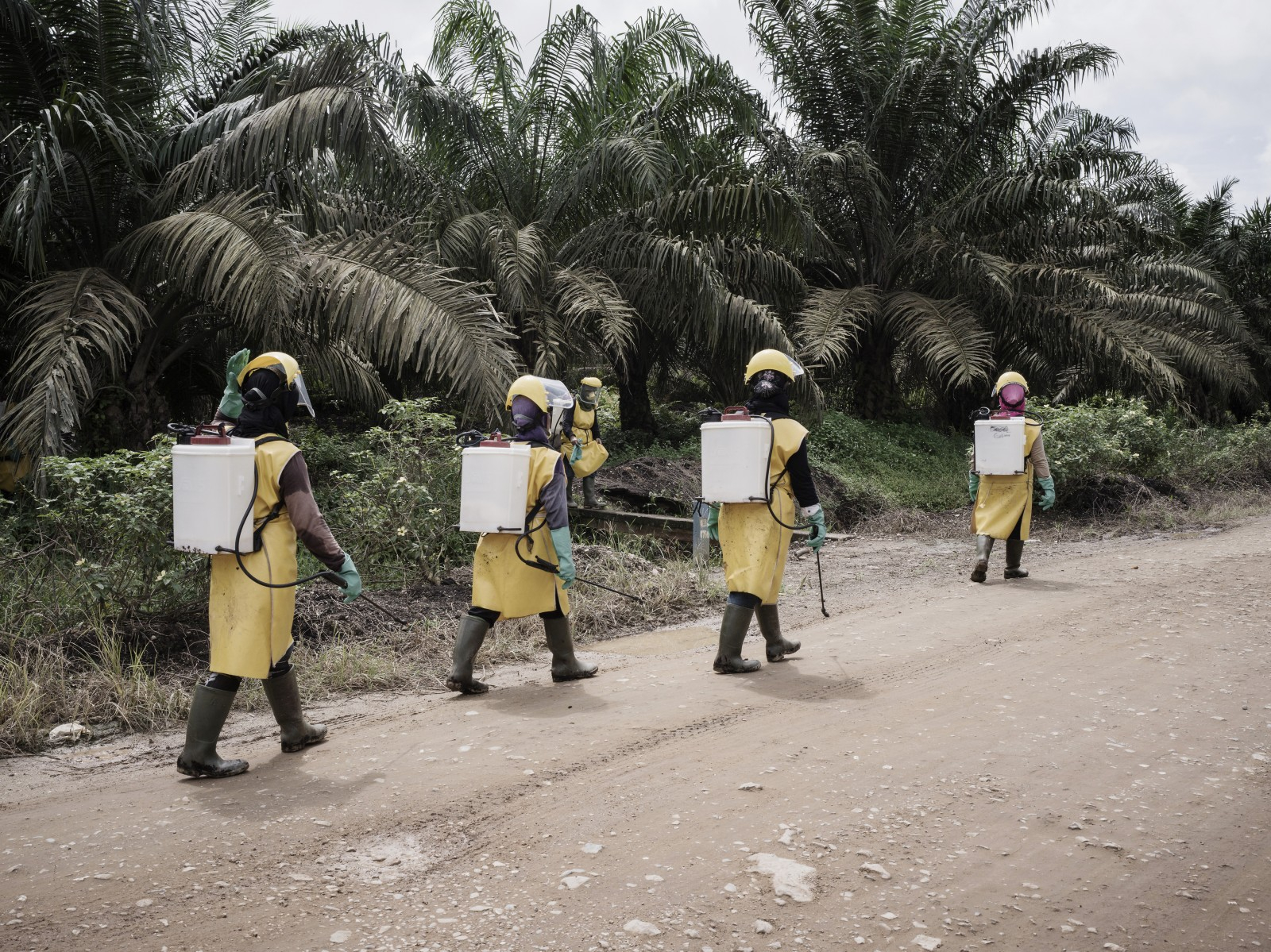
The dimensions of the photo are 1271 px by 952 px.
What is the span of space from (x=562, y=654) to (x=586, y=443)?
5553 mm

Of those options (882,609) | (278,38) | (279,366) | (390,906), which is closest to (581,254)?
(278,38)

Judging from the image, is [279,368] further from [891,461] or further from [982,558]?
[891,461]

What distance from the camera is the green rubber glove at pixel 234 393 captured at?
4.78 metres

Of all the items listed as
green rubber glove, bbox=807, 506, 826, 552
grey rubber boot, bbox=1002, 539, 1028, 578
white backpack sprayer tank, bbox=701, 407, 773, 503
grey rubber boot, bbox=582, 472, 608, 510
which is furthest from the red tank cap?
grey rubber boot, bbox=582, 472, 608, 510

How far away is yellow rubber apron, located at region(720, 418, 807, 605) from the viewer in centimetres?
607

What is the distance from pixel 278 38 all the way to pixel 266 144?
10.4 ft

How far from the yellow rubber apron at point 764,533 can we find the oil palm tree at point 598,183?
5.96 m

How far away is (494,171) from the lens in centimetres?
1319

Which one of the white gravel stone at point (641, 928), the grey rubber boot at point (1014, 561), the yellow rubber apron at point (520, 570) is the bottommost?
the white gravel stone at point (641, 928)

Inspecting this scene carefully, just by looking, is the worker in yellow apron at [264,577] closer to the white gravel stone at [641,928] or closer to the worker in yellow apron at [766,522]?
the white gravel stone at [641,928]

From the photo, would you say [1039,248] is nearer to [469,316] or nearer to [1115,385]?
[1115,385]

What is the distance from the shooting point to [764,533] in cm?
609

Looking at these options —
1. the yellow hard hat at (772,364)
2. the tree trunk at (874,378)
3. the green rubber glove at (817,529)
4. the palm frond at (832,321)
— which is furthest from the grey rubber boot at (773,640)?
the tree trunk at (874,378)

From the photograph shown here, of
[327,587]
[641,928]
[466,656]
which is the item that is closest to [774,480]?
[466,656]
